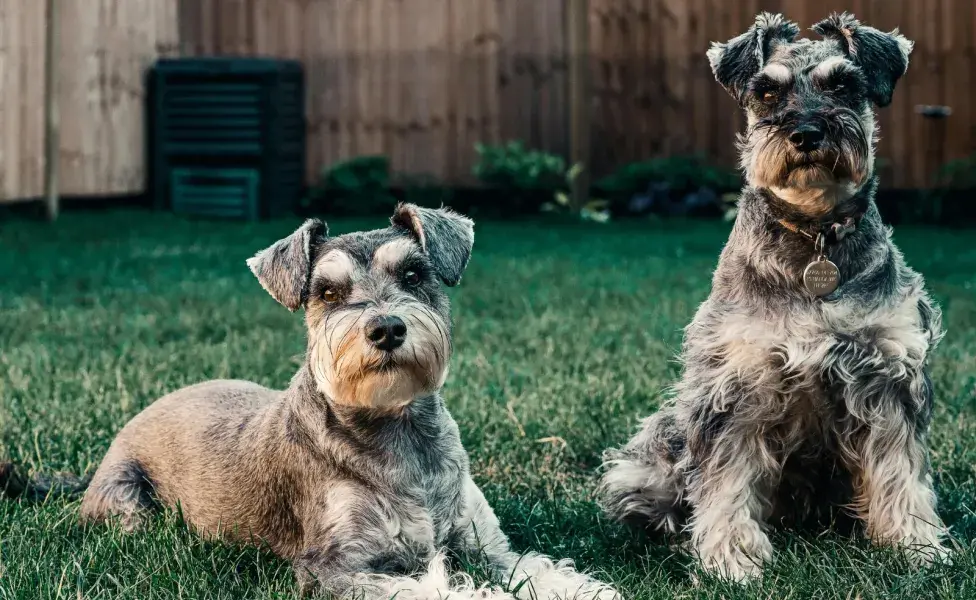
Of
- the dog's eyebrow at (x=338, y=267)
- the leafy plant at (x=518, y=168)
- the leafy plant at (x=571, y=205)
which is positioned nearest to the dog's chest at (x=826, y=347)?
the dog's eyebrow at (x=338, y=267)

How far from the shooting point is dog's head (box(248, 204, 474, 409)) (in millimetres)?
3434

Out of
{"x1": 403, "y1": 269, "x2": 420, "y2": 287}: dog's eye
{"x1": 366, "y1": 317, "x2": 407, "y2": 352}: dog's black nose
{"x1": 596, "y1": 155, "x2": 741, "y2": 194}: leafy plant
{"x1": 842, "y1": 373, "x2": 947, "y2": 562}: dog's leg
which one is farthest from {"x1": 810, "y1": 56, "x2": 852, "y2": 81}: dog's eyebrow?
{"x1": 596, "y1": 155, "x2": 741, "y2": 194}: leafy plant

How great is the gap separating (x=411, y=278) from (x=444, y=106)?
10998 millimetres

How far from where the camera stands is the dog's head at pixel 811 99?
3654mm

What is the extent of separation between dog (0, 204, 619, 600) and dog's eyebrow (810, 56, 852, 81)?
48.7 inches

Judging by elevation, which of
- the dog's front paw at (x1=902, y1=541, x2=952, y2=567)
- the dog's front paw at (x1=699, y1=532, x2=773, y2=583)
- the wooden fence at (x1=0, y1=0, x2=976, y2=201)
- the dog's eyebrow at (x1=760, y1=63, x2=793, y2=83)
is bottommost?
the dog's front paw at (x1=699, y1=532, x2=773, y2=583)

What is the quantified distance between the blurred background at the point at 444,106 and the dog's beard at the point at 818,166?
9.48m

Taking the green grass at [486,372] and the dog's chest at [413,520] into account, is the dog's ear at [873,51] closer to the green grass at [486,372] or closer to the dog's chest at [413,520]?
the green grass at [486,372]

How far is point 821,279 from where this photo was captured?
3666 mm

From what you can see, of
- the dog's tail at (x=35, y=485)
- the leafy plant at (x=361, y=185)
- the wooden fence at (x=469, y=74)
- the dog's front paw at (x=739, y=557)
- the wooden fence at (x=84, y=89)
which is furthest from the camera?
the leafy plant at (x=361, y=185)

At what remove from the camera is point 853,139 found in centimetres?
366

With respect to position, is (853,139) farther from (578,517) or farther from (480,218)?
(480,218)

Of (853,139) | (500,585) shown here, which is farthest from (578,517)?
(853,139)

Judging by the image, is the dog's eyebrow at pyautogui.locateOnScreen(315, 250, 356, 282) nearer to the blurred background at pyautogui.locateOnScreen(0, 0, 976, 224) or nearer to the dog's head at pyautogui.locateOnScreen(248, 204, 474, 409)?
the dog's head at pyautogui.locateOnScreen(248, 204, 474, 409)
